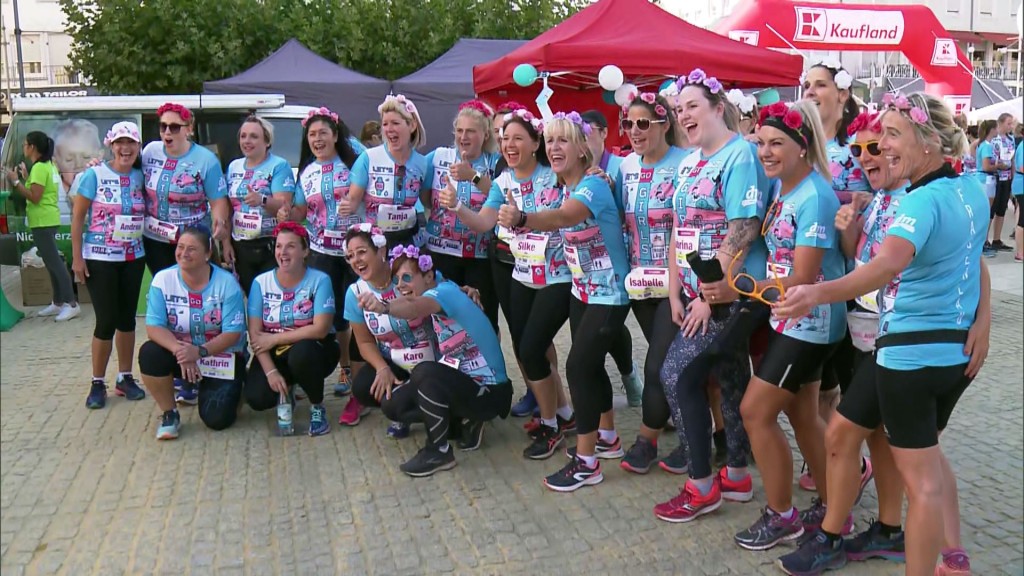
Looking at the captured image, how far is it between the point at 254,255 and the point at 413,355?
1568mm

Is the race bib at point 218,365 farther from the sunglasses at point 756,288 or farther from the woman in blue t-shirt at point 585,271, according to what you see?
the sunglasses at point 756,288

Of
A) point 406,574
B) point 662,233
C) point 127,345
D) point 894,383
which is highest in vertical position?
point 662,233

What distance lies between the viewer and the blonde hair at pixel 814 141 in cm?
311

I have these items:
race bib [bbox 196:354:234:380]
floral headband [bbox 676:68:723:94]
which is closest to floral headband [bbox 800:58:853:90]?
floral headband [bbox 676:68:723:94]

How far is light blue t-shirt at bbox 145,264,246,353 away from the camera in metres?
4.88

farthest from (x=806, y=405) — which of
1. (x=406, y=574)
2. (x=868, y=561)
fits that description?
(x=406, y=574)

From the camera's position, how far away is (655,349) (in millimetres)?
3756

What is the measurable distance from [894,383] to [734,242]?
0.86 m

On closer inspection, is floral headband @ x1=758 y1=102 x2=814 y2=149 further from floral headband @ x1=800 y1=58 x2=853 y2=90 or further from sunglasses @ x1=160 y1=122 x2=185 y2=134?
sunglasses @ x1=160 y1=122 x2=185 y2=134

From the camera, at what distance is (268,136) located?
17.9 feet

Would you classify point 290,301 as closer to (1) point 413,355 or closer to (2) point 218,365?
(2) point 218,365

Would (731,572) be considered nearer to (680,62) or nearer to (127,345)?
(127,345)

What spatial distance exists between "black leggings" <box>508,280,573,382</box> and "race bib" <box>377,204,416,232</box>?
35.7 inches

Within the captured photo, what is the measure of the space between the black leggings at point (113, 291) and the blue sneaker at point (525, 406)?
8.22ft
